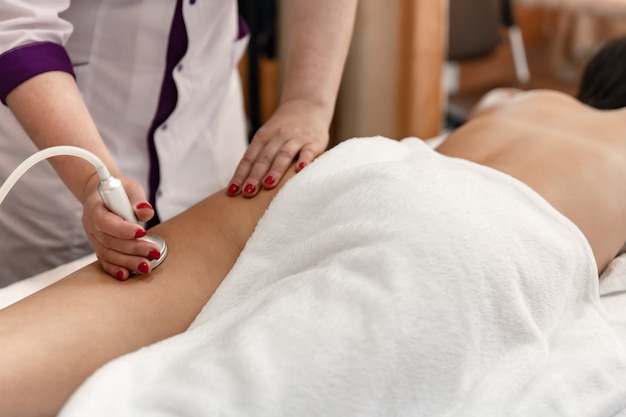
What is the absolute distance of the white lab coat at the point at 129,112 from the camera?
4.16 ft

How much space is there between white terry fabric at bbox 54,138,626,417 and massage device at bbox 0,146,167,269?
18 centimetres

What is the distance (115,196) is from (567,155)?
0.79 m

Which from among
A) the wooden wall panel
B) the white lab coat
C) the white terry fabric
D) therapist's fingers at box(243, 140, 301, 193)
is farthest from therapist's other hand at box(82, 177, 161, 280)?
the wooden wall panel

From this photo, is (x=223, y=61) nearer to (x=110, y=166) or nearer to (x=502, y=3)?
(x=110, y=166)

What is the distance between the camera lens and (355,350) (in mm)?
787

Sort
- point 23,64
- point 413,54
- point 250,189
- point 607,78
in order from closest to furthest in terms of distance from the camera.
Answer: point 23,64
point 250,189
point 607,78
point 413,54

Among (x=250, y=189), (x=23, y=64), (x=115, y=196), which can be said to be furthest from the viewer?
(x=250, y=189)

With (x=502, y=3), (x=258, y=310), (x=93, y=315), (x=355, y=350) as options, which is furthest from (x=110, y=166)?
(x=502, y=3)

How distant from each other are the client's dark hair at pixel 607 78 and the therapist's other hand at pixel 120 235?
3.74ft

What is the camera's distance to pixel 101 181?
2.99ft

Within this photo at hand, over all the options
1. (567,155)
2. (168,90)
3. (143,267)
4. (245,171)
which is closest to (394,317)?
(143,267)

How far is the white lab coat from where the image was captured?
1268mm

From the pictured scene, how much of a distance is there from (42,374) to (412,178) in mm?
527

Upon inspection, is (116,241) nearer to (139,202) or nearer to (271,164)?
(139,202)
